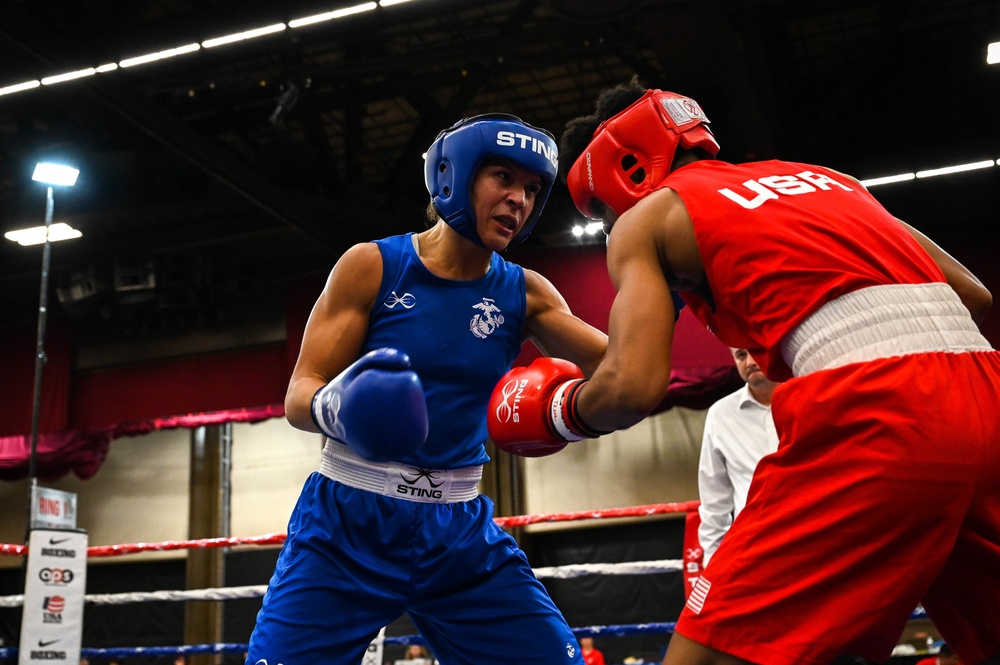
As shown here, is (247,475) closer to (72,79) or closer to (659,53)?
(72,79)

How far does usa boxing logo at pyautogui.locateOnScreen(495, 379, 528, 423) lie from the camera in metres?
1.63

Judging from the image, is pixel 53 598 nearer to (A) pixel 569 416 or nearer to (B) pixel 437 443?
(B) pixel 437 443

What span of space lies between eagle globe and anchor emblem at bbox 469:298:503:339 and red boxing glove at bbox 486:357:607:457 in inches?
10.0

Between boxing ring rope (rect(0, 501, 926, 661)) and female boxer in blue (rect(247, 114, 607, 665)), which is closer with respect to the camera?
female boxer in blue (rect(247, 114, 607, 665))

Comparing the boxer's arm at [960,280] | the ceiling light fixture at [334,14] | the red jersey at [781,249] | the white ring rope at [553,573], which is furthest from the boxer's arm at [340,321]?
the ceiling light fixture at [334,14]

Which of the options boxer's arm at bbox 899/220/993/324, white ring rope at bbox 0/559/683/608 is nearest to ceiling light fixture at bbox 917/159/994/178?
white ring rope at bbox 0/559/683/608

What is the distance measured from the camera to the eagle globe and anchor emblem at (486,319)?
1.97 metres

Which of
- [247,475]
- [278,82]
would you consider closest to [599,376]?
[278,82]

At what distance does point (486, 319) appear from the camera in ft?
6.52

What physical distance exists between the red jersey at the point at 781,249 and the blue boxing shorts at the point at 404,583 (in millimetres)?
654

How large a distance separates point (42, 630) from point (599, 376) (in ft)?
11.7

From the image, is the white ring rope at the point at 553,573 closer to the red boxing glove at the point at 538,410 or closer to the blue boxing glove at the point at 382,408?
the red boxing glove at the point at 538,410

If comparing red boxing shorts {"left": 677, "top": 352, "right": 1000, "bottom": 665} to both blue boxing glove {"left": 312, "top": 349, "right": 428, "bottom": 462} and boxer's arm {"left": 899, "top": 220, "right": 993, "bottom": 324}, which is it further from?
blue boxing glove {"left": 312, "top": 349, "right": 428, "bottom": 462}

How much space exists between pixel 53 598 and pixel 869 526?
3.89m
